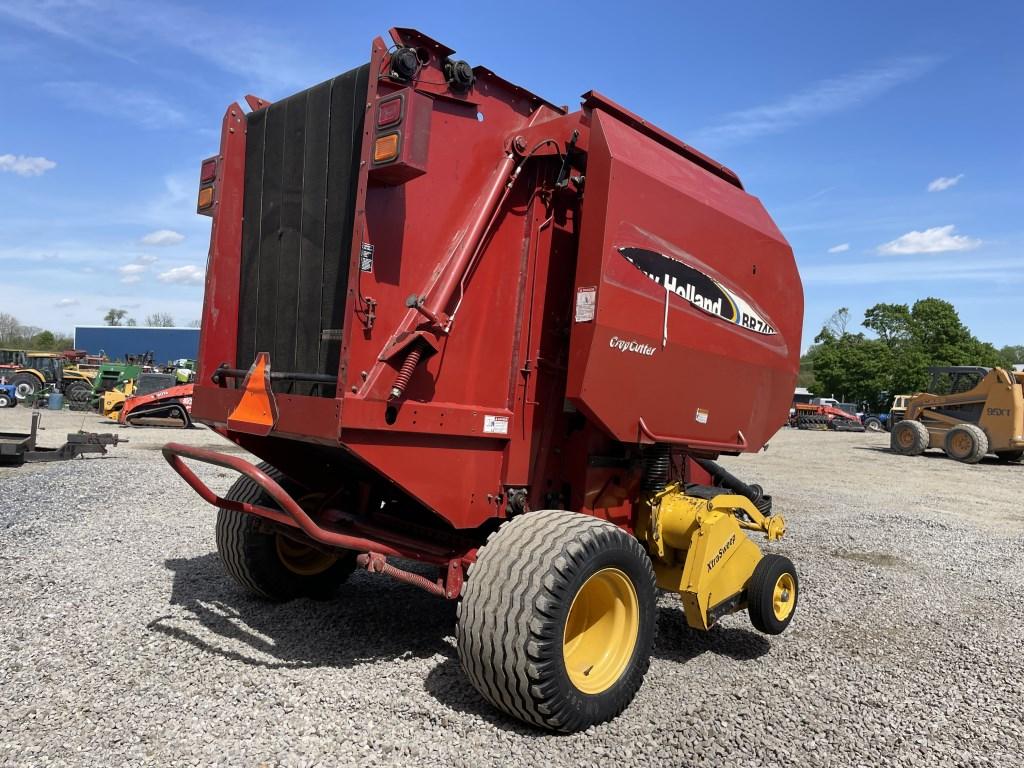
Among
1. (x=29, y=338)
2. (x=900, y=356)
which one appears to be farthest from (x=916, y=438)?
(x=29, y=338)

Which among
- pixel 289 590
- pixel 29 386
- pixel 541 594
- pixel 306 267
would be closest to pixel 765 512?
pixel 541 594

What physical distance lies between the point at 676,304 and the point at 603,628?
1.79m

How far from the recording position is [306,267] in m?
3.78

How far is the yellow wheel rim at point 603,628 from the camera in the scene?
3.52 metres

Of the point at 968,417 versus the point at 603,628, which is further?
the point at 968,417

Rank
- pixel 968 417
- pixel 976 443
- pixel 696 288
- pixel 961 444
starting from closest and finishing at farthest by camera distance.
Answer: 1. pixel 696 288
2. pixel 976 443
3. pixel 961 444
4. pixel 968 417

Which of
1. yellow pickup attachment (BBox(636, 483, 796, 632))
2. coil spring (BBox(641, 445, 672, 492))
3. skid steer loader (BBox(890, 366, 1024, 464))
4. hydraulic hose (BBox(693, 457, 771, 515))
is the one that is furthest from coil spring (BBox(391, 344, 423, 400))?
skid steer loader (BBox(890, 366, 1024, 464))

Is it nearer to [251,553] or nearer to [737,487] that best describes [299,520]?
[251,553]

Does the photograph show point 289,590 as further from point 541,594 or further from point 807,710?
point 807,710

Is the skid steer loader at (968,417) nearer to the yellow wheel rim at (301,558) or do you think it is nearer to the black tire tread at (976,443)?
the black tire tread at (976,443)

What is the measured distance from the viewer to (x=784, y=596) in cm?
473

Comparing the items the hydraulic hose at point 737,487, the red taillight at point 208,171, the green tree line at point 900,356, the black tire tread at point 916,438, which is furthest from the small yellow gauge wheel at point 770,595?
the green tree line at point 900,356

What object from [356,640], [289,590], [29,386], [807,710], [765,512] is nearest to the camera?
[807,710]

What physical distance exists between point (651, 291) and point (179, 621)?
3.40 meters
